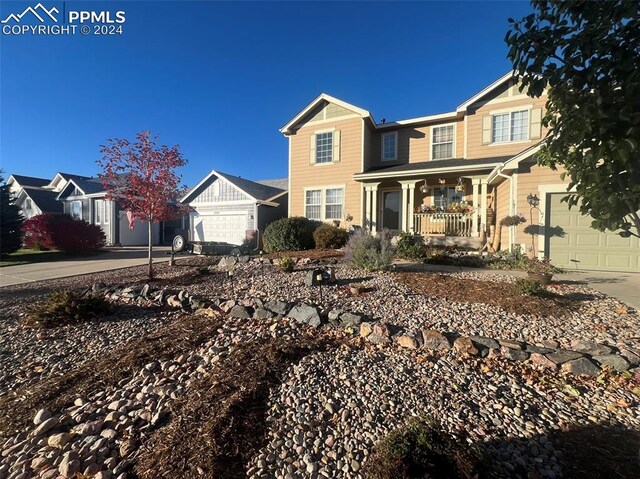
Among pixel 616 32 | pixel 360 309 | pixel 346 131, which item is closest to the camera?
pixel 616 32

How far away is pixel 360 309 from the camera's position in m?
4.14

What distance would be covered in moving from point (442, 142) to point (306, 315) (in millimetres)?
11124

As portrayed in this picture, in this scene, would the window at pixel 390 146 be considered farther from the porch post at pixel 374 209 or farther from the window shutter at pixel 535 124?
the window shutter at pixel 535 124

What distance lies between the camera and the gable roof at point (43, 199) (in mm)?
20938

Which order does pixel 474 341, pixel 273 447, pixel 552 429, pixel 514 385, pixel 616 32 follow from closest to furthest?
pixel 616 32, pixel 273 447, pixel 552 429, pixel 514 385, pixel 474 341

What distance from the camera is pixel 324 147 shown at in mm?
13172

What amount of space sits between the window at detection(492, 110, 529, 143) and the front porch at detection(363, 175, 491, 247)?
2.02 meters

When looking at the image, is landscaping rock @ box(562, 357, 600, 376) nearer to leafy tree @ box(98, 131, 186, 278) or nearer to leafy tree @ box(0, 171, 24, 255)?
leafy tree @ box(98, 131, 186, 278)

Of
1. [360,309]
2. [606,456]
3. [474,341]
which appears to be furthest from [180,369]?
[606,456]

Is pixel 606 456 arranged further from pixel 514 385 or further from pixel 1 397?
pixel 1 397

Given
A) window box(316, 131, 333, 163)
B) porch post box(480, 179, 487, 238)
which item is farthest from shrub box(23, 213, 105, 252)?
porch post box(480, 179, 487, 238)

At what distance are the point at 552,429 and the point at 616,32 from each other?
2.63 m

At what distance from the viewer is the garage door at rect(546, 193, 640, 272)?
22.9ft

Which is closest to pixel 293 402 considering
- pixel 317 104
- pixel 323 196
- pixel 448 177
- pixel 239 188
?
pixel 448 177
